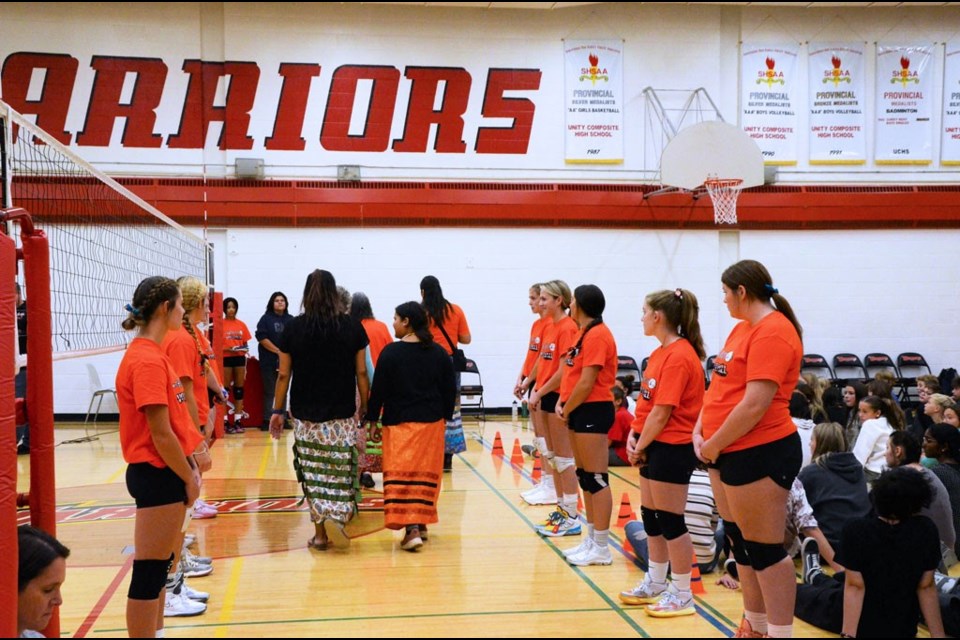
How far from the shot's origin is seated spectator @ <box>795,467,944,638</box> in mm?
3615

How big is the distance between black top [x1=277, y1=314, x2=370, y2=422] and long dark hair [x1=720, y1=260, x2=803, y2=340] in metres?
3.07

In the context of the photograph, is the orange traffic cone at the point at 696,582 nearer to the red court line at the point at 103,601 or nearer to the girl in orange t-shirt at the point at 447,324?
the girl in orange t-shirt at the point at 447,324

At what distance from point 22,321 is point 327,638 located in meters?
4.40

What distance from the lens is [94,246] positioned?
9.14m

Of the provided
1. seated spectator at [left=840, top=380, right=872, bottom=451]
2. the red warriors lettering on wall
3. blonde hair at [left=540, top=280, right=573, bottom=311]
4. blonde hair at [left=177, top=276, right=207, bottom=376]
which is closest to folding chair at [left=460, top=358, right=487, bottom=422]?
the red warriors lettering on wall

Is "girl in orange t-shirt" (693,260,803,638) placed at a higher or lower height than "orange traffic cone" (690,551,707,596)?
higher

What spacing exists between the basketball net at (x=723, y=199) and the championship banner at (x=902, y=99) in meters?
3.32

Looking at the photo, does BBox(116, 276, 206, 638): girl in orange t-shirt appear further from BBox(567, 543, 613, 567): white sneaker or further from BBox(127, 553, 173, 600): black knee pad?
BBox(567, 543, 613, 567): white sneaker

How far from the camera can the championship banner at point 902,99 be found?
14.0 m

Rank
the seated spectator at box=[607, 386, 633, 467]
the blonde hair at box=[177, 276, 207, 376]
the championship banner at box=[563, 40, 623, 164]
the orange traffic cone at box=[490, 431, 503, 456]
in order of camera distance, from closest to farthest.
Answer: the blonde hair at box=[177, 276, 207, 376], the seated spectator at box=[607, 386, 633, 467], the orange traffic cone at box=[490, 431, 503, 456], the championship banner at box=[563, 40, 623, 164]

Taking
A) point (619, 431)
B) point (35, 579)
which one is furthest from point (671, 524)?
point (619, 431)

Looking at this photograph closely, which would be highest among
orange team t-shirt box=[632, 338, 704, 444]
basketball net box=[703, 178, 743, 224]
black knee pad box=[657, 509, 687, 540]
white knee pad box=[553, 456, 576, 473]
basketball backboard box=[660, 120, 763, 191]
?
basketball backboard box=[660, 120, 763, 191]

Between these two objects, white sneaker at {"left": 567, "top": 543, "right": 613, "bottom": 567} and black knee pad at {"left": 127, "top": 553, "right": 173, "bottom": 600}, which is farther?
white sneaker at {"left": 567, "top": 543, "right": 613, "bottom": 567}

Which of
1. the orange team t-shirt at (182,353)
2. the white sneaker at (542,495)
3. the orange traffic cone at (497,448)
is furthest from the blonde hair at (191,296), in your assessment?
the orange traffic cone at (497,448)
